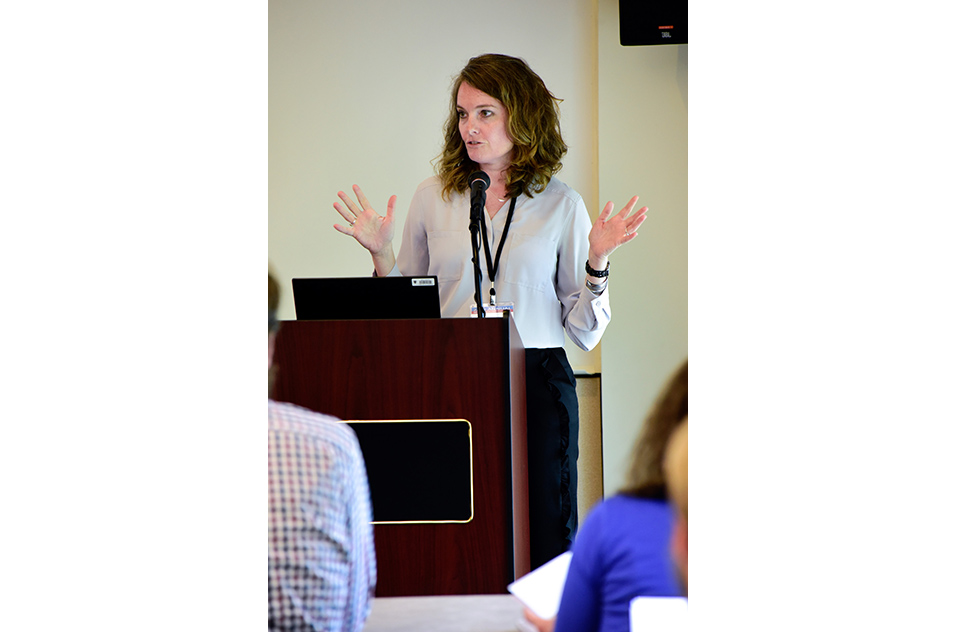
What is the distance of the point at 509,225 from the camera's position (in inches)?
79.3

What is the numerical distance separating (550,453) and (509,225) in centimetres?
66

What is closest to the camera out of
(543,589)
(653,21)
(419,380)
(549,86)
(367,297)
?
(543,589)

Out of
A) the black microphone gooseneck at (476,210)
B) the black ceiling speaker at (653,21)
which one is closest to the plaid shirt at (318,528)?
the black microphone gooseneck at (476,210)

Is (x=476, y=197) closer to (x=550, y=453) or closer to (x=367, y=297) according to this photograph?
(x=367, y=297)

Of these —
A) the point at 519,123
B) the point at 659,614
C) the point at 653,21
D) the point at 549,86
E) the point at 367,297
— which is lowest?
the point at 659,614

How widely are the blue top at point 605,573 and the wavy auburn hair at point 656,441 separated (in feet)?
0.28

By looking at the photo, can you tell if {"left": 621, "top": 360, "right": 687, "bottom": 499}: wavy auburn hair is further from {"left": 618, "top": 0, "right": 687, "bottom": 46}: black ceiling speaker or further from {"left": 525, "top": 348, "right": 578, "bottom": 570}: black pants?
{"left": 618, "top": 0, "right": 687, "bottom": 46}: black ceiling speaker

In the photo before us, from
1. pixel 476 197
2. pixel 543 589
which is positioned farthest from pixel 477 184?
pixel 543 589

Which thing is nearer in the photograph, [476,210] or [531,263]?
[476,210]

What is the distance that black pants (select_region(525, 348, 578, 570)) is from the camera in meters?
1.65
